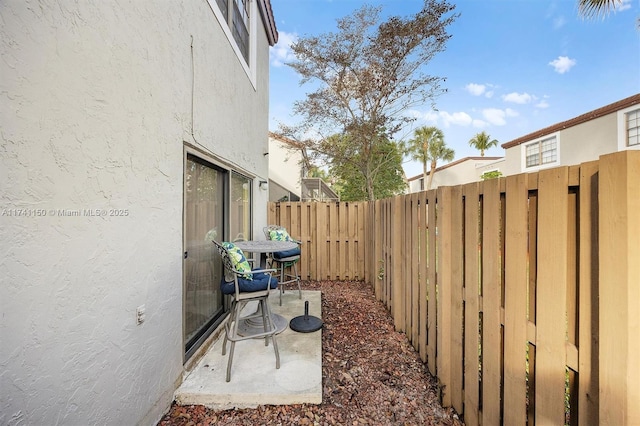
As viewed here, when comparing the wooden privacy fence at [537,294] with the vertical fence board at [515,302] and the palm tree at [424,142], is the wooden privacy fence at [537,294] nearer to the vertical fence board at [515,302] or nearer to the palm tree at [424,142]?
the vertical fence board at [515,302]

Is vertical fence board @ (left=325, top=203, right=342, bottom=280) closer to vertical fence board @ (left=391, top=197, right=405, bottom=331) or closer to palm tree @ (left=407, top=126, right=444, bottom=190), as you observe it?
vertical fence board @ (left=391, top=197, right=405, bottom=331)

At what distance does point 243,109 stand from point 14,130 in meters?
3.42

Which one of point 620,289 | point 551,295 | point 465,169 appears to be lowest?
point 551,295

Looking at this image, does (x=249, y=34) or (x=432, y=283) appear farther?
(x=249, y=34)

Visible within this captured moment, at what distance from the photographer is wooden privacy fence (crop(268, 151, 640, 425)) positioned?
103 centimetres

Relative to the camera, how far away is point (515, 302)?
5.08 feet

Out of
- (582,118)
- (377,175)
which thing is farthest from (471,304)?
(582,118)

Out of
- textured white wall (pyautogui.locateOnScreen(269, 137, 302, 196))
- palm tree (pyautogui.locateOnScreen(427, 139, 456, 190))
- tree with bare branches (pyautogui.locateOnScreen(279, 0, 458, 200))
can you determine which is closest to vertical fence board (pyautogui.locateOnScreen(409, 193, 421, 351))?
tree with bare branches (pyautogui.locateOnScreen(279, 0, 458, 200))

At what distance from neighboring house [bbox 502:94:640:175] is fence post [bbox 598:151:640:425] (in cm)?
1331

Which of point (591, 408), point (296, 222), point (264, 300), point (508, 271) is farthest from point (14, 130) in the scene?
point (296, 222)

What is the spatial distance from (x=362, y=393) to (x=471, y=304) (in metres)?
1.26

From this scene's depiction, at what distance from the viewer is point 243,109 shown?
428 cm

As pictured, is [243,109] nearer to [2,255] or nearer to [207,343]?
[207,343]

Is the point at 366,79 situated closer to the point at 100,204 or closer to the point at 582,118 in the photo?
the point at 100,204
